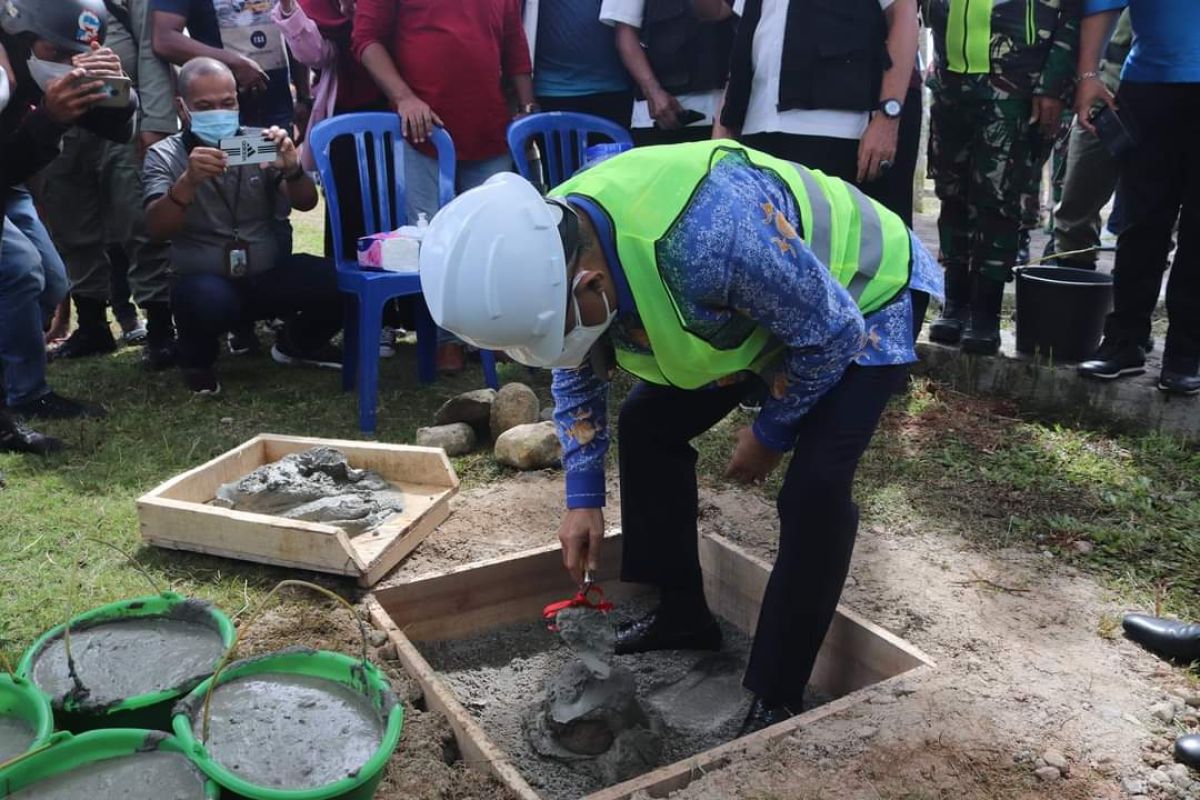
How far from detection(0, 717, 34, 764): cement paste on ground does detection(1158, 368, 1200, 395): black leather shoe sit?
395 cm

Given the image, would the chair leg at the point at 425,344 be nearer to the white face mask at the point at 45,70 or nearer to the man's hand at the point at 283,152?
the man's hand at the point at 283,152

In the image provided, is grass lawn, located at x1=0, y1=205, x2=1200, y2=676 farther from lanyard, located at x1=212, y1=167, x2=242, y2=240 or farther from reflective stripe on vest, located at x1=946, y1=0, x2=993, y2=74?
reflective stripe on vest, located at x1=946, y1=0, x2=993, y2=74

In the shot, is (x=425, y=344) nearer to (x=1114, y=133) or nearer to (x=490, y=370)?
(x=490, y=370)

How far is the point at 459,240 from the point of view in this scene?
1667 millimetres

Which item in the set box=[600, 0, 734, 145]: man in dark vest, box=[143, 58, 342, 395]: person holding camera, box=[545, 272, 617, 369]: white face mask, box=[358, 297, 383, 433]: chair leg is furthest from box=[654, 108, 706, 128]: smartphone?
box=[545, 272, 617, 369]: white face mask

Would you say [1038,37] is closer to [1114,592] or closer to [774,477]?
[774,477]

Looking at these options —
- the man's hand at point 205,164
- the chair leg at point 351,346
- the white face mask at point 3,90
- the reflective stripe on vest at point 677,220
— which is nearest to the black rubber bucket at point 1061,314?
the reflective stripe on vest at point 677,220

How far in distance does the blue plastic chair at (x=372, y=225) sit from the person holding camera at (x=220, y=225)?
0.48 ft

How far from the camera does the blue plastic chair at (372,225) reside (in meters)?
4.24

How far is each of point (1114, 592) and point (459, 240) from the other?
7.24 ft

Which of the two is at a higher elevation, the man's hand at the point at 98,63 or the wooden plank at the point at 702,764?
the man's hand at the point at 98,63

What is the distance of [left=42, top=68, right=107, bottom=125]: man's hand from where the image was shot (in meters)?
3.63

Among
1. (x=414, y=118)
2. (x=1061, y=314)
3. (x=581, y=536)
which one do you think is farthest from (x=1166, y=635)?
(x=414, y=118)

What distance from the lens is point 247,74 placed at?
4.93 m
